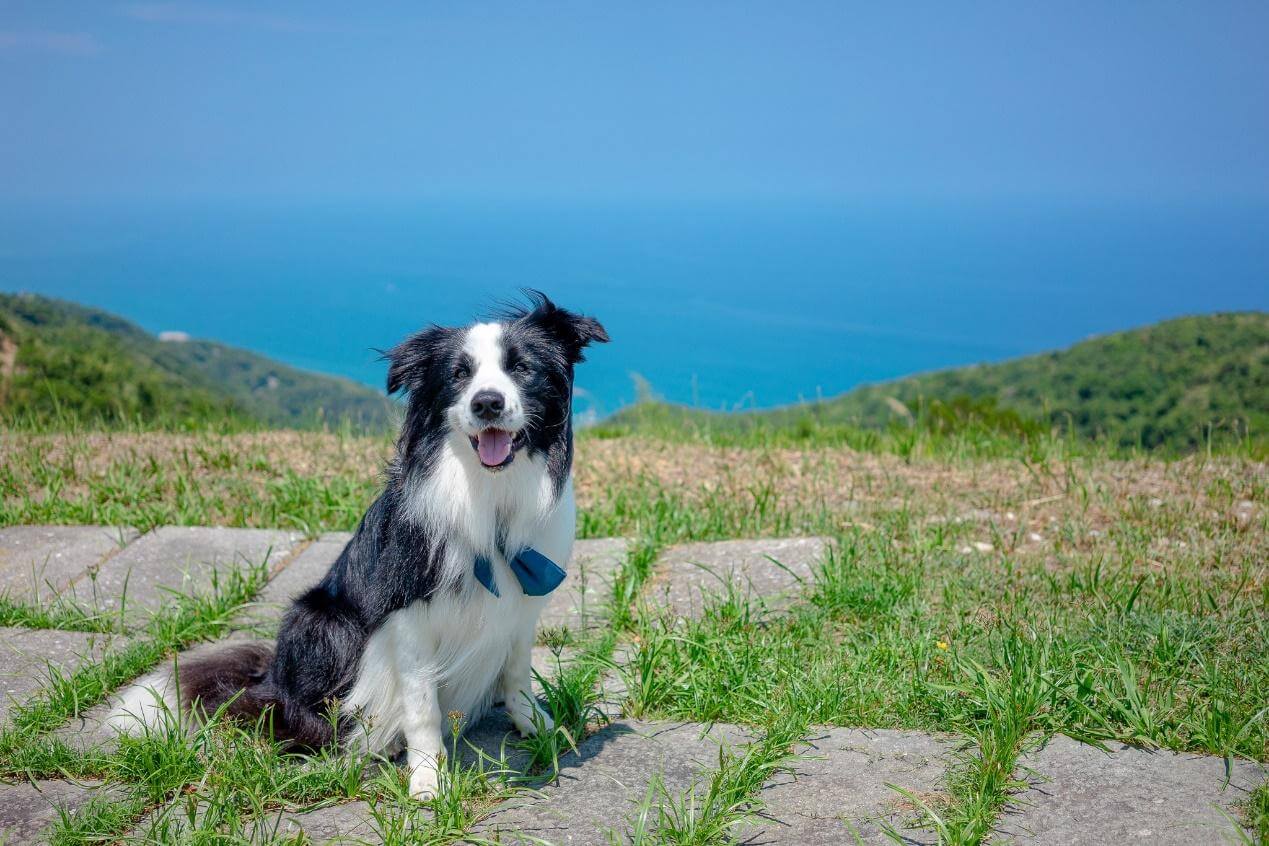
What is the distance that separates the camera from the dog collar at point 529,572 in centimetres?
289

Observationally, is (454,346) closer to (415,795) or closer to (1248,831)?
(415,795)

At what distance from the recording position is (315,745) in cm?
316

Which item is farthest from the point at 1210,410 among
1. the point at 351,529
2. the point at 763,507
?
the point at 351,529

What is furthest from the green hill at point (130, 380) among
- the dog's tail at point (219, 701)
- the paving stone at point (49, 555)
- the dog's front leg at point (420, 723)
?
the paving stone at point (49, 555)

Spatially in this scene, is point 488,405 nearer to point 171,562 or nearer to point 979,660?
point 979,660

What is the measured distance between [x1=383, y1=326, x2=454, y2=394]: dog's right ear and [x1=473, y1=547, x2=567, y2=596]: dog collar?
1.81 ft

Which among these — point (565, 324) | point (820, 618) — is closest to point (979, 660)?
point (820, 618)

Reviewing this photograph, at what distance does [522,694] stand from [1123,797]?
1734 millimetres

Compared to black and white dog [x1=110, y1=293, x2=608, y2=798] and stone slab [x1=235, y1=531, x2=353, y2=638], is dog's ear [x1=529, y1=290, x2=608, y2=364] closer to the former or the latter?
black and white dog [x1=110, y1=293, x2=608, y2=798]

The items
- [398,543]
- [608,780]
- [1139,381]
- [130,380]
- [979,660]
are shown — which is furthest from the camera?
[1139,381]

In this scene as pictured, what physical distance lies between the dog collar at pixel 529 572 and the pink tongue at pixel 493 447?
34 centimetres

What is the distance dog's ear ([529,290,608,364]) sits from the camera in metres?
2.93

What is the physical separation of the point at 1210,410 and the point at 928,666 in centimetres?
1881

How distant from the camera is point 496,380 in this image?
8.83 feet
